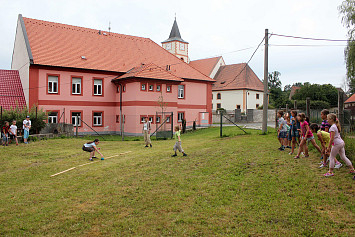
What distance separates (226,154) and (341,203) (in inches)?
228

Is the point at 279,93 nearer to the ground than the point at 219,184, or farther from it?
farther from it

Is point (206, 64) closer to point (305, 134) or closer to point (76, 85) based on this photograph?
point (76, 85)

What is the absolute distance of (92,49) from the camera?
32.2 metres

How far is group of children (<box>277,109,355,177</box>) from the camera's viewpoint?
25.8 ft

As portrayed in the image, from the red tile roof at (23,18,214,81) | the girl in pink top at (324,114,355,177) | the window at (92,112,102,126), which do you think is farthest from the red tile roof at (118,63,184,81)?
the girl in pink top at (324,114,355,177)

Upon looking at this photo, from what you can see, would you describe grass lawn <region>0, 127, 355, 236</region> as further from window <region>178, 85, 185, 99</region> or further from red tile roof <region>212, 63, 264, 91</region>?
red tile roof <region>212, 63, 264, 91</region>

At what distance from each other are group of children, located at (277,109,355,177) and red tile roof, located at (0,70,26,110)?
2299cm

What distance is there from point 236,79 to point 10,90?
42.1 metres

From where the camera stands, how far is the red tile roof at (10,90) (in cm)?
2752

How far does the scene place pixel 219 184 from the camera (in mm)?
8234

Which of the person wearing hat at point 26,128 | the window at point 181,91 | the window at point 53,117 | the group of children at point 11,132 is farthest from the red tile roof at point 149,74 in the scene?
the group of children at point 11,132

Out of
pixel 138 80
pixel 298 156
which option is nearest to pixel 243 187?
pixel 298 156

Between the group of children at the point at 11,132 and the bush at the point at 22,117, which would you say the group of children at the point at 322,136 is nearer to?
the group of children at the point at 11,132

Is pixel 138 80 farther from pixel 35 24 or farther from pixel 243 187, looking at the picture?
pixel 243 187
